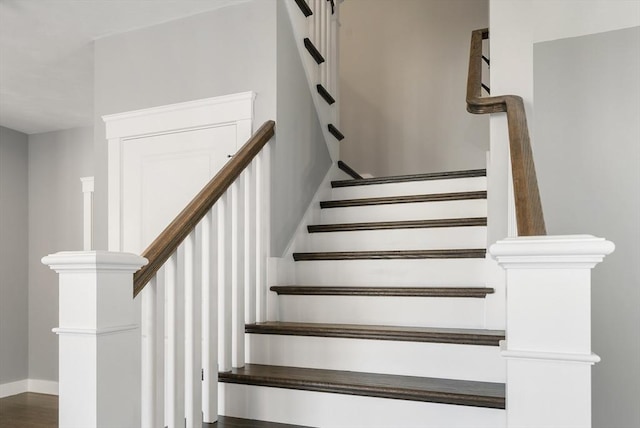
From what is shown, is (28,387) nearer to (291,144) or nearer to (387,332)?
(291,144)

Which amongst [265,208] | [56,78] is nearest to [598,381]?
[265,208]

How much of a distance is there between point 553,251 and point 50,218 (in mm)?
5072

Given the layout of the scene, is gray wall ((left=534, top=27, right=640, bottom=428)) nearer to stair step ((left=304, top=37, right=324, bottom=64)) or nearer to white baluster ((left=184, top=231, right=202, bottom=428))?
stair step ((left=304, top=37, right=324, bottom=64))

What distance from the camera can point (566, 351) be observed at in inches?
43.4

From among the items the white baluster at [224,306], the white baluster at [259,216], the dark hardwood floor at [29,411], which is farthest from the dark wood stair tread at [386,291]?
the dark hardwood floor at [29,411]

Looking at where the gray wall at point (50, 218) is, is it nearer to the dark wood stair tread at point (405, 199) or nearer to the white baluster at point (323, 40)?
the white baluster at point (323, 40)

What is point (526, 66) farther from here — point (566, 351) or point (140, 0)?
point (140, 0)

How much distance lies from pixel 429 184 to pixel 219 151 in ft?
4.13

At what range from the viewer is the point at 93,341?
1.35m

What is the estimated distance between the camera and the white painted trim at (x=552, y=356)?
1085mm

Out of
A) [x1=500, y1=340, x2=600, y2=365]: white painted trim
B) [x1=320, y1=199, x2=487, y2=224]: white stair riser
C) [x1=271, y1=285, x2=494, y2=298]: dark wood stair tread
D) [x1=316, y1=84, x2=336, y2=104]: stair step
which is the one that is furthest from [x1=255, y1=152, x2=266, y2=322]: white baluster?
[x1=500, y1=340, x2=600, y2=365]: white painted trim

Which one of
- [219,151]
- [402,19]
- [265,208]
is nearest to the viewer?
[265,208]

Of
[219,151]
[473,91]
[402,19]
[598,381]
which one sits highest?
[402,19]

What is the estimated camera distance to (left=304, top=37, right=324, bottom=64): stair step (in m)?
2.99
